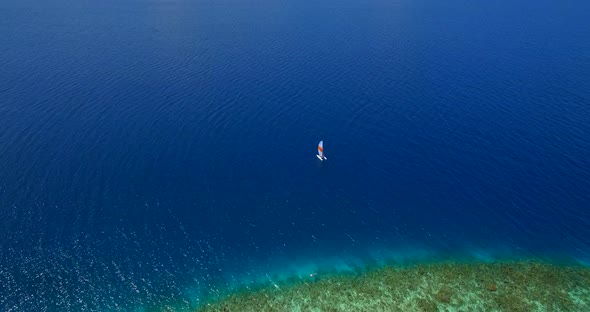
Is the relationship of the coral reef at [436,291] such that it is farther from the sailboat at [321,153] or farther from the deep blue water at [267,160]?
the sailboat at [321,153]

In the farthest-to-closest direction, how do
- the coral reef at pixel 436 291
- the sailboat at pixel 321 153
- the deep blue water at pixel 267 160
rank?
the sailboat at pixel 321 153
the deep blue water at pixel 267 160
the coral reef at pixel 436 291

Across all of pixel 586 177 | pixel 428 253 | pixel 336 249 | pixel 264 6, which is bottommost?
pixel 336 249

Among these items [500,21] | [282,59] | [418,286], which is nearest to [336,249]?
[418,286]

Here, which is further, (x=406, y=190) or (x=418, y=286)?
(x=406, y=190)

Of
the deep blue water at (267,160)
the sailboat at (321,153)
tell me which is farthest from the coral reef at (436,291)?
the sailboat at (321,153)

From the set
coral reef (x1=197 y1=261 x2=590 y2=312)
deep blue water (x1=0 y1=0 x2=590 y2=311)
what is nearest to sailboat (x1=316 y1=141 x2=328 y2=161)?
deep blue water (x1=0 y1=0 x2=590 y2=311)

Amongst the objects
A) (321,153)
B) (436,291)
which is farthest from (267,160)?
(436,291)

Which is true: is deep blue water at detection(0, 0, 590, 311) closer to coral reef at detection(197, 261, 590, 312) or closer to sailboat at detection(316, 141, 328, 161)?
sailboat at detection(316, 141, 328, 161)

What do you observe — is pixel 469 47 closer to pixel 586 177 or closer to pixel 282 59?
pixel 282 59
